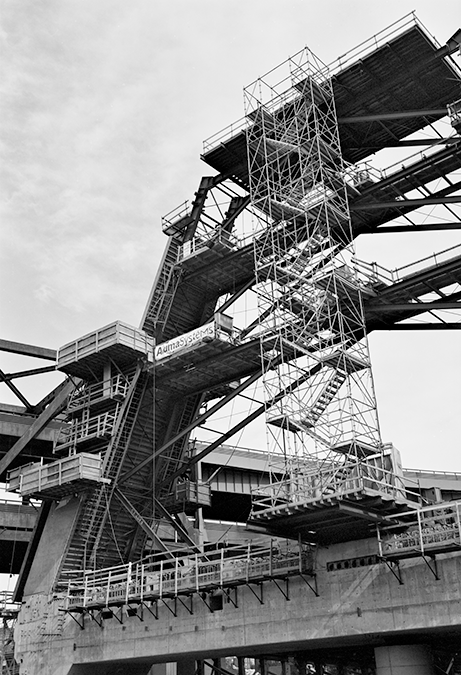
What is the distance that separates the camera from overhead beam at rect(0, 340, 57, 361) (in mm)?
67312

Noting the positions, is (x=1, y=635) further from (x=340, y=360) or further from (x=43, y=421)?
(x=340, y=360)

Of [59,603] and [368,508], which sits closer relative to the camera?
[368,508]

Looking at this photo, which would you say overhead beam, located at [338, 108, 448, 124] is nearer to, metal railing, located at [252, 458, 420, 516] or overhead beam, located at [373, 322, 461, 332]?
overhead beam, located at [373, 322, 461, 332]

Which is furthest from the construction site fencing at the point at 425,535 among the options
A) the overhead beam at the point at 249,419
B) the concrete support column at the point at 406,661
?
the overhead beam at the point at 249,419

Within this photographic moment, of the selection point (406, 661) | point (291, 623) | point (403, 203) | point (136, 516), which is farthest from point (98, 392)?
point (406, 661)

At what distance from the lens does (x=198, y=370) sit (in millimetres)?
49156

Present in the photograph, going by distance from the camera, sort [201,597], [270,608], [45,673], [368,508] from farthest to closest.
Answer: [45,673] < [201,597] < [270,608] < [368,508]

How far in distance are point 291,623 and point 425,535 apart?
846 centimetres

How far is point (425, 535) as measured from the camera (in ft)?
94.3

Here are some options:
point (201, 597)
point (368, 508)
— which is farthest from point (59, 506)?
point (368, 508)

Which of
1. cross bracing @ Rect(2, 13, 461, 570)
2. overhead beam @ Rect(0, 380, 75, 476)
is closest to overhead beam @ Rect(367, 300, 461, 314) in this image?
cross bracing @ Rect(2, 13, 461, 570)

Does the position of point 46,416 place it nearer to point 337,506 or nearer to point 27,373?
point 27,373

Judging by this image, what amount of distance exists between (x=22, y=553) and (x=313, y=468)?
40824mm

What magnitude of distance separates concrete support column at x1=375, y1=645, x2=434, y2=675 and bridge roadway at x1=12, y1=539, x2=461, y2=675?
0.04m
